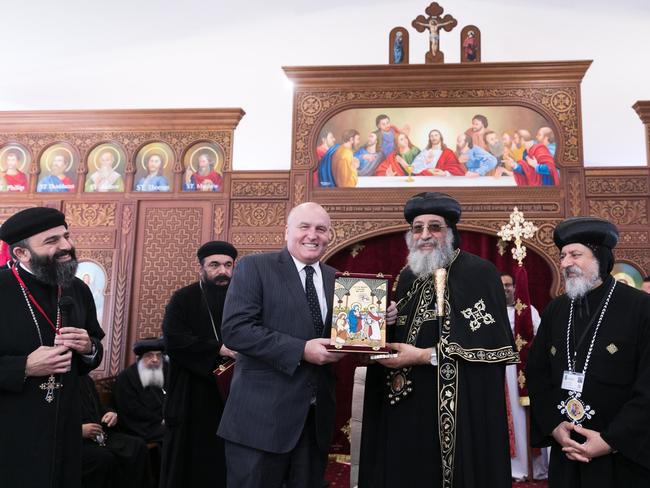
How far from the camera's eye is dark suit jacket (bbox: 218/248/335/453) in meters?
2.48

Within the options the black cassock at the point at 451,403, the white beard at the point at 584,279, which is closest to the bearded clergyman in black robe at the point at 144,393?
the black cassock at the point at 451,403

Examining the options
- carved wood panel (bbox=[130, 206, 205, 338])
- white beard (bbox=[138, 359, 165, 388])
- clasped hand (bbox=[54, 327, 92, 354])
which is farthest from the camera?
carved wood panel (bbox=[130, 206, 205, 338])

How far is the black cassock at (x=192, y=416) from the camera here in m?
3.86

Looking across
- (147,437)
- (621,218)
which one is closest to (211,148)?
(147,437)

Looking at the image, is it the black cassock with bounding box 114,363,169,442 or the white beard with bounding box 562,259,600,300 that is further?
the black cassock with bounding box 114,363,169,442

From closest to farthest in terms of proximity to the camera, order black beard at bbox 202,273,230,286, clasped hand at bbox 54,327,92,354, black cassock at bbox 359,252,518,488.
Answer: black cassock at bbox 359,252,518,488
clasped hand at bbox 54,327,92,354
black beard at bbox 202,273,230,286

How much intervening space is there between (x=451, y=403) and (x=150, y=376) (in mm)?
3894

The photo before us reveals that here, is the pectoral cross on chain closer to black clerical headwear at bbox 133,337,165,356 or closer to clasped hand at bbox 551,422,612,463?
clasped hand at bbox 551,422,612,463

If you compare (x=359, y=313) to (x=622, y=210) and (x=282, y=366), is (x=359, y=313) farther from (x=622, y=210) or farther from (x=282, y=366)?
(x=622, y=210)

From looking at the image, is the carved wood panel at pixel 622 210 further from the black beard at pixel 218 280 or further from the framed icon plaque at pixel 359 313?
the framed icon plaque at pixel 359 313

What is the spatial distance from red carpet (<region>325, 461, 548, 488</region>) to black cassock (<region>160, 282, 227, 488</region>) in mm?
2084

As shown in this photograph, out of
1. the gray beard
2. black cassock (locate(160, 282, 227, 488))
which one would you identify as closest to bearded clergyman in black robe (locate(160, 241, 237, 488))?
black cassock (locate(160, 282, 227, 488))

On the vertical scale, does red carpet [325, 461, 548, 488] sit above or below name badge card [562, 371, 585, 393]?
below

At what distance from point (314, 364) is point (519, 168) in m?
5.31
